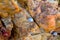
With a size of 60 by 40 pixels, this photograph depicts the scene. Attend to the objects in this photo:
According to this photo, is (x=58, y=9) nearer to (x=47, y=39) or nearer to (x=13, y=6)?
(x=47, y=39)

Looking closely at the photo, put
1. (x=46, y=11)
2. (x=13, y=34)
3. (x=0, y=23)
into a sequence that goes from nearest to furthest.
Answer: (x=0, y=23) < (x=13, y=34) < (x=46, y=11)

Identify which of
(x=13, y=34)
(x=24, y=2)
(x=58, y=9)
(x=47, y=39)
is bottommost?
(x=47, y=39)

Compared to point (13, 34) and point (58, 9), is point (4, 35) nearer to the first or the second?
point (13, 34)

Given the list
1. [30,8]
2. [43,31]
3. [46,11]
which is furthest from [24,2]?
[43,31]

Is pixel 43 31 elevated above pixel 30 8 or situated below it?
below

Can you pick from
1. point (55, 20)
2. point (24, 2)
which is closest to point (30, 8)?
point (24, 2)

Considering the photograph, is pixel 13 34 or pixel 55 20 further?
pixel 55 20

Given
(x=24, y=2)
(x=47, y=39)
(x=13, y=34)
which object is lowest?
(x=47, y=39)

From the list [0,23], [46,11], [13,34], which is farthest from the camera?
[46,11]

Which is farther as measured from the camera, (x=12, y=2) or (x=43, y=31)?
(x=43, y=31)
